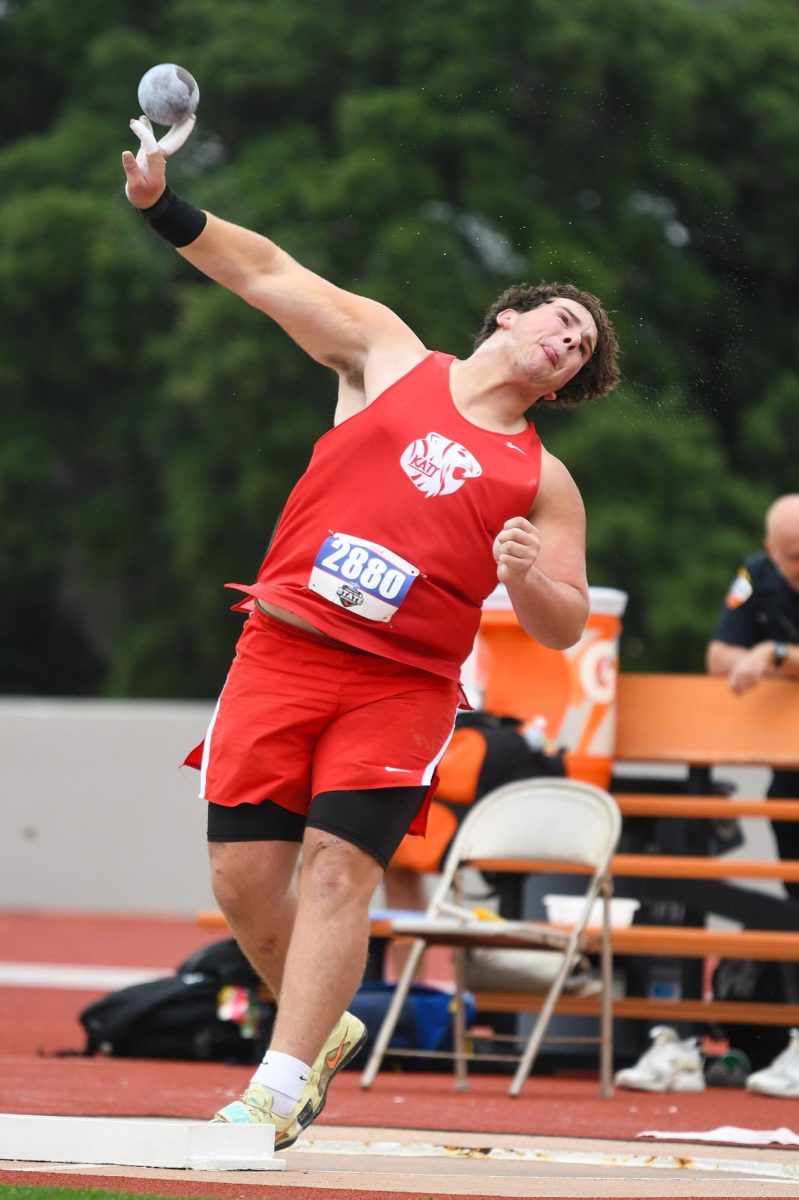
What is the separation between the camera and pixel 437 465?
459 cm

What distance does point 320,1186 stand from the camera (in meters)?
3.97

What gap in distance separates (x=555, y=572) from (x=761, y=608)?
3.18 metres

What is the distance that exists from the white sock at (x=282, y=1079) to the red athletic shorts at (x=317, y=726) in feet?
1.85

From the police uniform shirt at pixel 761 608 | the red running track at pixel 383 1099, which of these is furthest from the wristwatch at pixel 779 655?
the red running track at pixel 383 1099

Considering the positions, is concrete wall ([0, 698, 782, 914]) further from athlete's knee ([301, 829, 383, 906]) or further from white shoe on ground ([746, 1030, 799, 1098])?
athlete's knee ([301, 829, 383, 906])

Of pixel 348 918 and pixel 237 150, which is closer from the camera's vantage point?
pixel 348 918

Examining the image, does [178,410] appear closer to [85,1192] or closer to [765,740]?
[765,740]

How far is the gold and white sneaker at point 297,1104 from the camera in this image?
4316 millimetres

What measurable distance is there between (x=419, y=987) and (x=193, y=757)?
132 inches

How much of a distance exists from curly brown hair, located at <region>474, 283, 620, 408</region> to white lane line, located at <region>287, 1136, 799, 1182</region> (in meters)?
1.81

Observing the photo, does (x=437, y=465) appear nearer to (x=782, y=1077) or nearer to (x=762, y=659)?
(x=762, y=659)

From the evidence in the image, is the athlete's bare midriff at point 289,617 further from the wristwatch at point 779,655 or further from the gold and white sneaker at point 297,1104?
the wristwatch at point 779,655

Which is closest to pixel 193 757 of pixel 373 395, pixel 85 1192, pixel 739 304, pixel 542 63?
pixel 373 395

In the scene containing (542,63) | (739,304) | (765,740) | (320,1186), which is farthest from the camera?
(739,304)
